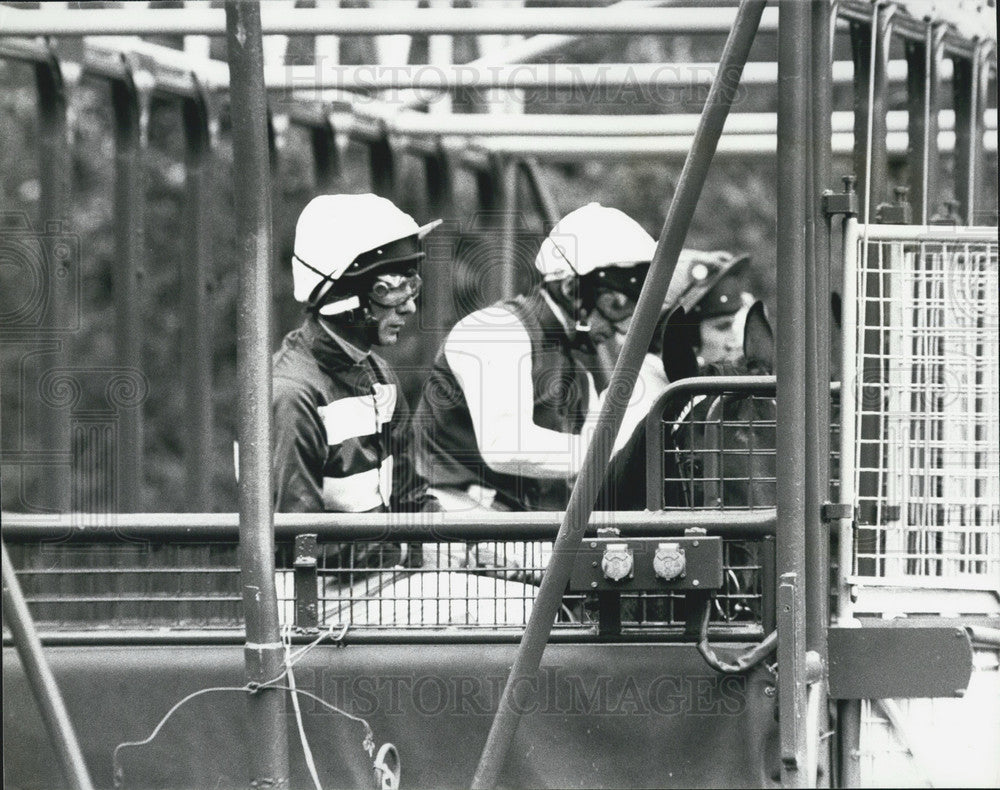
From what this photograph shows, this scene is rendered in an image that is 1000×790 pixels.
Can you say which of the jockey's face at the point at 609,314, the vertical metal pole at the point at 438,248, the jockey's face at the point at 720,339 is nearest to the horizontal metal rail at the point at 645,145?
the vertical metal pole at the point at 438,248

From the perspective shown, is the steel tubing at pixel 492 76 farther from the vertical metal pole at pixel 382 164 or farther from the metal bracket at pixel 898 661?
the metal bracket at pixel 898 661

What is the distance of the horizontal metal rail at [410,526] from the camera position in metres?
2.83

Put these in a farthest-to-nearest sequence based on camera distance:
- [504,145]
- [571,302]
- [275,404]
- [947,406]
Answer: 1. [504,145]
2. [571,302]
3. [275,404]
4. [947,406]

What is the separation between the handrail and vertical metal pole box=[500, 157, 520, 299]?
3212 mm

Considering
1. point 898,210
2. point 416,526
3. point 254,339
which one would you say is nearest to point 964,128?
point 898,210

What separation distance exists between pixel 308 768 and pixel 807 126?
1.57m

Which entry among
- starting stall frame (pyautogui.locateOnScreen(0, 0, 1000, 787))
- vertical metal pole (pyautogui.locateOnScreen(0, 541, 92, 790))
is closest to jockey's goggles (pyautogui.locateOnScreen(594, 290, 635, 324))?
starting stall frame (pyautogui.locateOnScreen(0, 0, 1000, 787))

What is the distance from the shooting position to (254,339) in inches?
99.9

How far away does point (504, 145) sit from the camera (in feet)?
20.0

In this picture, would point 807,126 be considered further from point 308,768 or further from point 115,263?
point 115,263

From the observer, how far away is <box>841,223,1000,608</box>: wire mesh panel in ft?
9.60

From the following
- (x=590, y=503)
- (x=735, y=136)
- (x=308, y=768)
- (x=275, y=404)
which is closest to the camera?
(x=590, y=503)

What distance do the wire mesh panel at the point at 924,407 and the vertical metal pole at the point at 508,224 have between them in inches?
111

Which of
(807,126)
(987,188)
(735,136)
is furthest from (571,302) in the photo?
(987,188)
